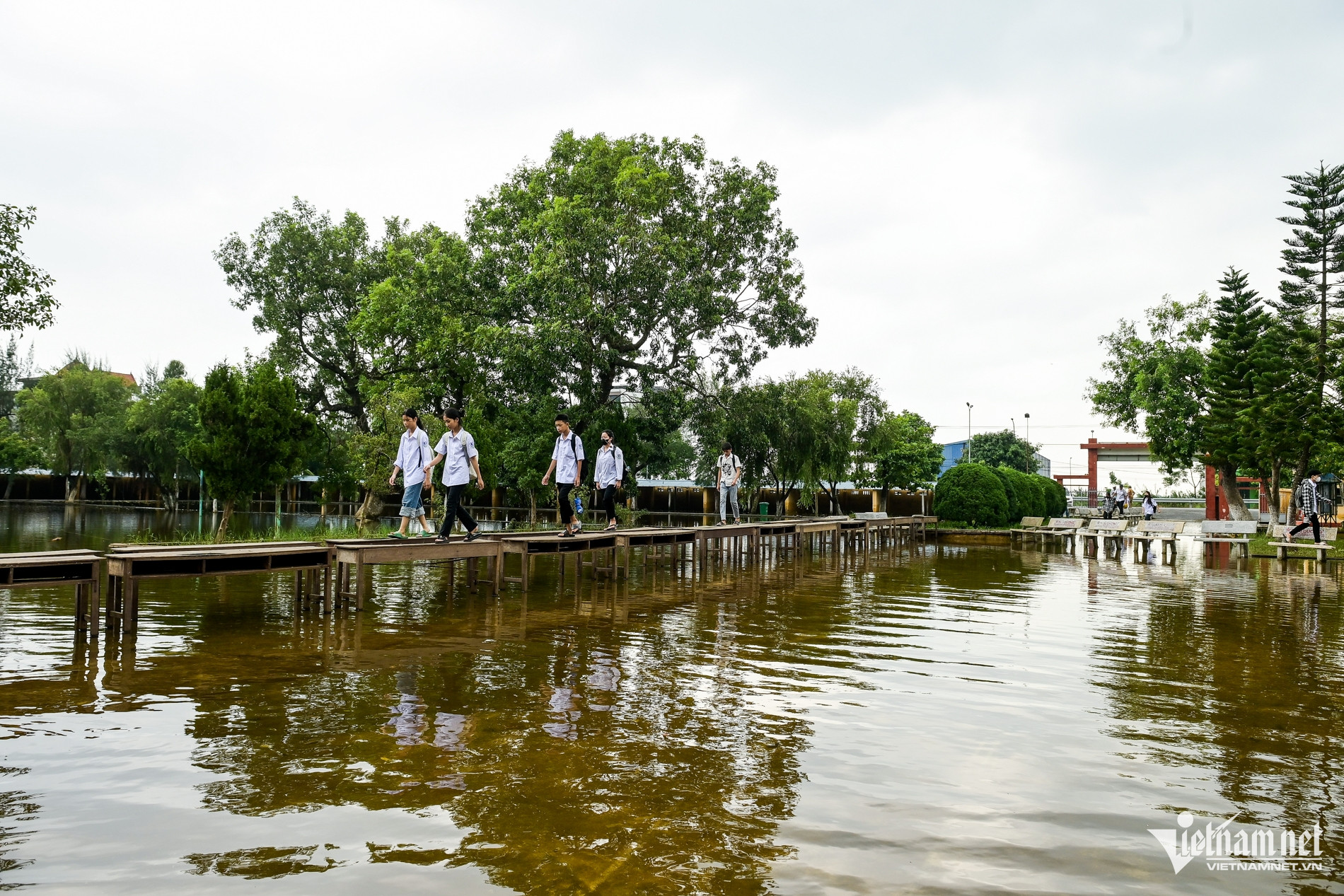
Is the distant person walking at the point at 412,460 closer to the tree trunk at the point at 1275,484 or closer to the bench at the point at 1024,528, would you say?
the bench at the point at 1024,528

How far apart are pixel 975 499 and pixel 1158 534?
8.57 m

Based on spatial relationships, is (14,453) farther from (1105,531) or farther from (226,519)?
(1105,531)

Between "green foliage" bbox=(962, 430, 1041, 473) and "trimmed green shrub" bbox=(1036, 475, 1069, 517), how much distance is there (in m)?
29.7

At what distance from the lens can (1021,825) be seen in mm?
4254

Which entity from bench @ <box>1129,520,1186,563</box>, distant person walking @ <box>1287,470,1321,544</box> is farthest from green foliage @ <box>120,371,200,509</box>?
distant person walking @ <box>1287,470,1321,544</box>

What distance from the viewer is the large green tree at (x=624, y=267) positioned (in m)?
22.1

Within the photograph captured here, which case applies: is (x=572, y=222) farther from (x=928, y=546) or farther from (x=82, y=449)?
(x=82, y=449)

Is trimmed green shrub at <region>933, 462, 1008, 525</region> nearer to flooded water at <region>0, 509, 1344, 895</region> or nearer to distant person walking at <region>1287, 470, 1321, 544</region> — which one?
distant person walking at <region>1287, 470, 1321, 544</region>

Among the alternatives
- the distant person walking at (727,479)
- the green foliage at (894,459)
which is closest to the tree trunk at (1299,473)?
Result: the green foliage at (894,459)

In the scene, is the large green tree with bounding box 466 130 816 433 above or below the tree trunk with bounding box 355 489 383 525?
above

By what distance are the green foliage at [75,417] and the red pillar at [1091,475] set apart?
169 feet

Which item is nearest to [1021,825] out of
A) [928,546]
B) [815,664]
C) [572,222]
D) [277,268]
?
[815,664]

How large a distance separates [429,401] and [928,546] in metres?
16.2

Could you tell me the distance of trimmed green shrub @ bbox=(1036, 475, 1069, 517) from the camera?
128 ft
